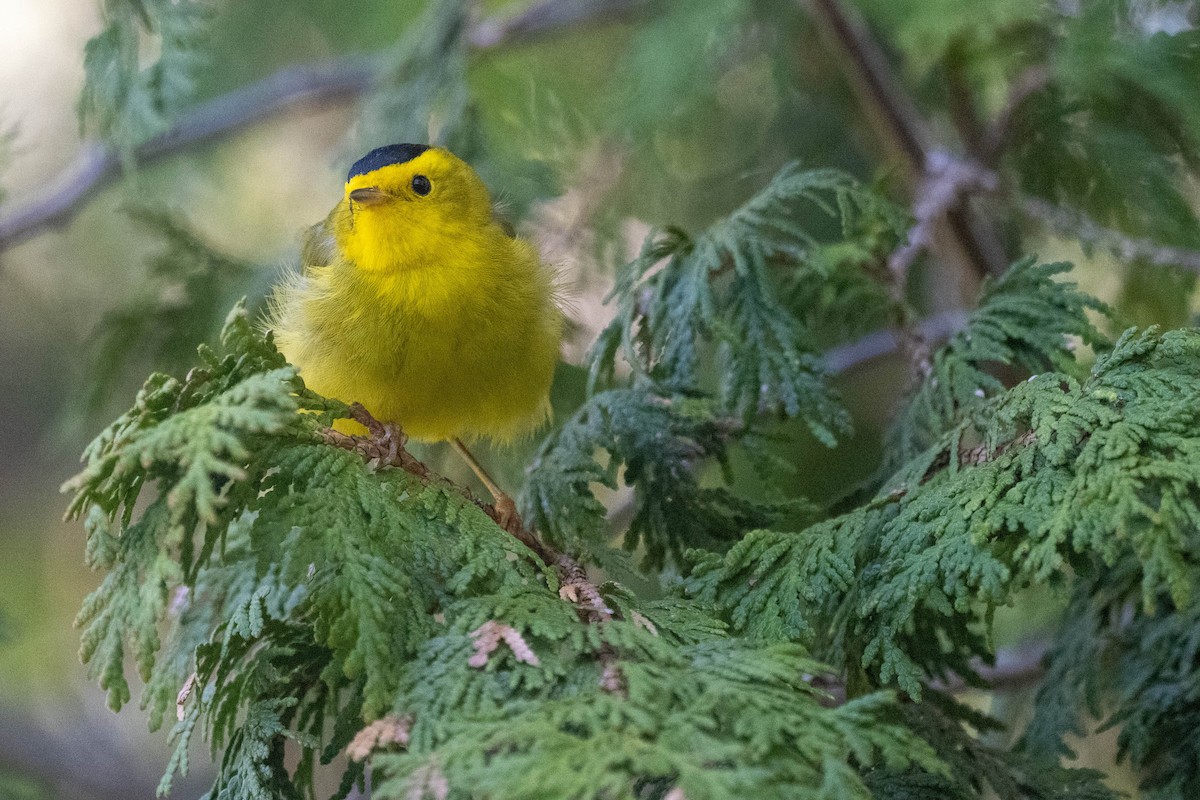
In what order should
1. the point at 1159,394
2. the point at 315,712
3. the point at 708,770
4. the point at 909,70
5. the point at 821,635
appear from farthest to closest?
the point at 909,70, the point at 821,635, the point at 315,712, the point at 1159,394, the point at 708,770

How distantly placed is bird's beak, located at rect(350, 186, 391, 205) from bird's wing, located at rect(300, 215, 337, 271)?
12 centimetres

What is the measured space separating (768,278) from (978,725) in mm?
919

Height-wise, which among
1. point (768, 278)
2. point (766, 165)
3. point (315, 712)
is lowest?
point (315, 712)

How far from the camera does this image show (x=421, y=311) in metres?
2.47

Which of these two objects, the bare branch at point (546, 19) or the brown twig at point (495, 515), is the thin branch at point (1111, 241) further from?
the bare branch at point (546, 19)

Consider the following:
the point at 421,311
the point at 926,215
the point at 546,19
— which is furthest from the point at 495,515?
the point at 546,19

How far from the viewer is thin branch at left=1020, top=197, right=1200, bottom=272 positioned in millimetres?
2547

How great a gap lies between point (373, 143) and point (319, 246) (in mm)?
485

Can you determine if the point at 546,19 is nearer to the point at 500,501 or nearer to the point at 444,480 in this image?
the point at 500,501

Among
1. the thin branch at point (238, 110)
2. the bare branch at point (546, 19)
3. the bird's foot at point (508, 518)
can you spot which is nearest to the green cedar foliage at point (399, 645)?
the bird's foot at point (508, 518)

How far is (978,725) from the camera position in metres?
2.01

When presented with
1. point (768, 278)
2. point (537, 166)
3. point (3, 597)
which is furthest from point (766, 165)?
point (3, 597)

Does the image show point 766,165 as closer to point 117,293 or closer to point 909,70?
point 909,70

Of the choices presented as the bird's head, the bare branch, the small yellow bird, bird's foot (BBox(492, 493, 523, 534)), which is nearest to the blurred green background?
the bare branch
